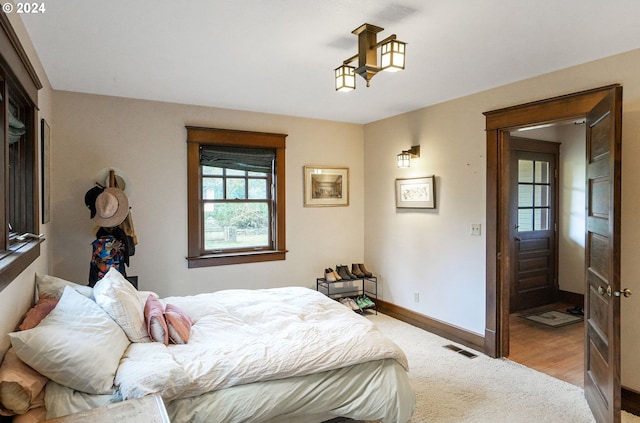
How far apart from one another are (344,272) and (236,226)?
151 centimetres

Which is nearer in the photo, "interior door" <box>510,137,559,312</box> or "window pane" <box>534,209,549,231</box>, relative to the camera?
"interior door" <box>510,137,559,312</box>

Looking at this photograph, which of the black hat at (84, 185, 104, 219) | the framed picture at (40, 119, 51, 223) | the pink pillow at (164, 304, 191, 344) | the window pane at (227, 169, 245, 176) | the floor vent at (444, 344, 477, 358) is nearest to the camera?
the pink pillow at (164, 304, 191, 344)

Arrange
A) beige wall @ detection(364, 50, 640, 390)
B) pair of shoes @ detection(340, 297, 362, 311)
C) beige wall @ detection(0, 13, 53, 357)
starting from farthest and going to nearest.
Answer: pair of shoes @ detection(340, 297, 362, 311) < beige wall @ detection(364, 50, 640, 390) < beige wall @ detection(0, 13, 53, 357)

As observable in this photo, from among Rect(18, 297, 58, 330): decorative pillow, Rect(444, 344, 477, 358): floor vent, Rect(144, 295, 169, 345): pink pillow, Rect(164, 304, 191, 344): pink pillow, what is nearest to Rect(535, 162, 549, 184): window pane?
Rect(444, 344, 477, 358): floor vent

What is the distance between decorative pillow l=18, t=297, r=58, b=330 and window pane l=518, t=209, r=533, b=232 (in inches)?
197

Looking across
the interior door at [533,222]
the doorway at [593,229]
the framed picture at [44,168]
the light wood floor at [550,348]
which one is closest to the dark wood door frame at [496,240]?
the doorway at [593,229]

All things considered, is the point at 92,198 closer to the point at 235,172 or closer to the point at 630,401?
the point at 235,172

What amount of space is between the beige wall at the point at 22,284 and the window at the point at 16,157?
10 cm

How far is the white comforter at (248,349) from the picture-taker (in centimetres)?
188

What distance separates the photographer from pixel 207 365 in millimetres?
2012

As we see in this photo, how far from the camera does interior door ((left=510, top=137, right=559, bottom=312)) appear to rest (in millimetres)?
4922

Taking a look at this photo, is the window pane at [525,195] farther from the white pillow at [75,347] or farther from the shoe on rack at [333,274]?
the white pillow at [75,347]

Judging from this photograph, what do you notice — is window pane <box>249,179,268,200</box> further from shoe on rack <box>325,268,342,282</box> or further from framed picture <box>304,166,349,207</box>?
shoe on rack <box>325,268,342,282</box>

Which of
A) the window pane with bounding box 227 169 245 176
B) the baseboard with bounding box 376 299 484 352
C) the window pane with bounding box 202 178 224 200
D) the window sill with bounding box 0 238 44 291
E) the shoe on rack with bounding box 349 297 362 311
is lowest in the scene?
the baseboard with bounding box 376 299 484 352
